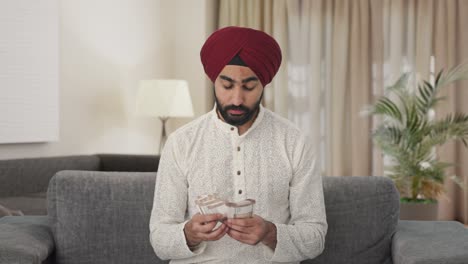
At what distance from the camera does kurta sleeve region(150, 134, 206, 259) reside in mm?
2000

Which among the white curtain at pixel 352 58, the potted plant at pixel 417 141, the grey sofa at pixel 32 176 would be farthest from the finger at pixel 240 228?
the white curtain at pixel 352 58

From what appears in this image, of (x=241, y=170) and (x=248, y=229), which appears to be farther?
(x=241, y=170)

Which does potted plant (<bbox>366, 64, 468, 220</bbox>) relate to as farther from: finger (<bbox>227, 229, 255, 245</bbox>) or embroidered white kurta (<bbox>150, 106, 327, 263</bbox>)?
finger (<bbox>227, 229, 255, 245</bbox>)

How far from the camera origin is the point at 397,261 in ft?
7.24

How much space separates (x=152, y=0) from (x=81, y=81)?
1.59 m

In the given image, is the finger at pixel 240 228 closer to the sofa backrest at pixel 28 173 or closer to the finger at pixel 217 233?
the finger at pixel 217 233

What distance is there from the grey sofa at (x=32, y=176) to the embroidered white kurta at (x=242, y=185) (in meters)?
1.74

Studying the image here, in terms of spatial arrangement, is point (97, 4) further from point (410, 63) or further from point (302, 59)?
point (410, 63)

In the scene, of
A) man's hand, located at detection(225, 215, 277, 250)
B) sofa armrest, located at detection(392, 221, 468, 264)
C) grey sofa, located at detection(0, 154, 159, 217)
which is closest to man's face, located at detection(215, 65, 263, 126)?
man's hand, located at detection(225, 215, 277, 250)

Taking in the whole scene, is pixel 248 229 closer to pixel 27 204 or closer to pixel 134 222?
pixel 134 222

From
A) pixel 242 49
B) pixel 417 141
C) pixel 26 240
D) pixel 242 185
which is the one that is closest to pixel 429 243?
pixel 242 185

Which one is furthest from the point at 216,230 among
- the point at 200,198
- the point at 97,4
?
the point at 97,4

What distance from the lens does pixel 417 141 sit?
5914mm

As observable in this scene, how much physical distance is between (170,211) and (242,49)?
48 cm
